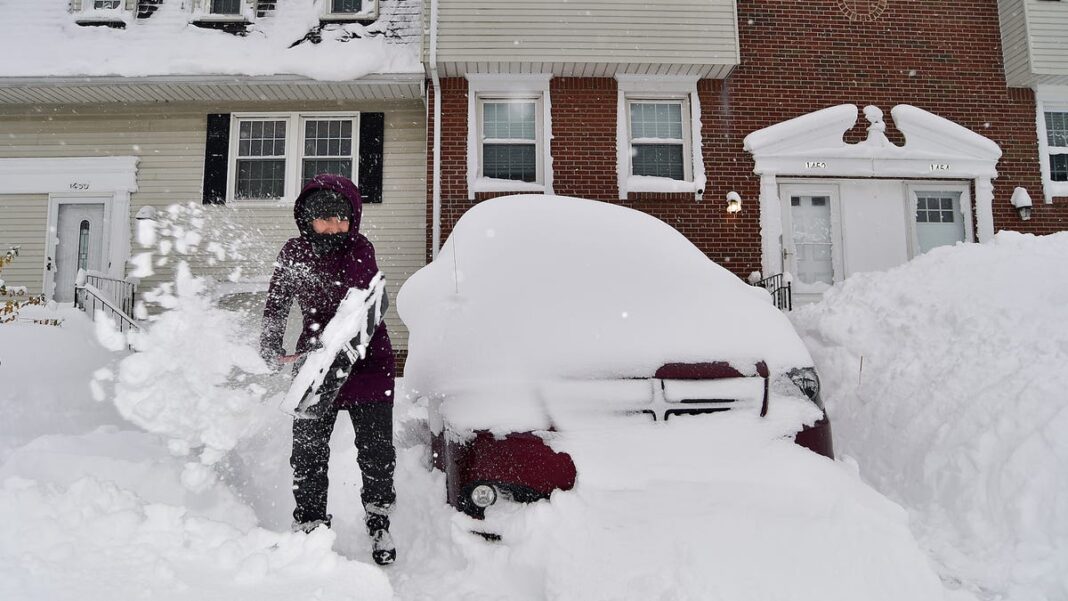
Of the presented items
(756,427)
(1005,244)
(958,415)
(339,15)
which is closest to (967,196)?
(1005,244)

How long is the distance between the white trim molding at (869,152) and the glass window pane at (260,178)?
7.18 metres

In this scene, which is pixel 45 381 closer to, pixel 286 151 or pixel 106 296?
pixel 106 296

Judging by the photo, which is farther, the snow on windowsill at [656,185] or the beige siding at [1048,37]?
the beige siding at [1048,37]

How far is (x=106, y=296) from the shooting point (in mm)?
9055

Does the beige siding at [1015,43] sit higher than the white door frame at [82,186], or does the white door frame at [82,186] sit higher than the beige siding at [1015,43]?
the beige siding at [1015,43]

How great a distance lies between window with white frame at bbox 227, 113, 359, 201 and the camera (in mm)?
9977

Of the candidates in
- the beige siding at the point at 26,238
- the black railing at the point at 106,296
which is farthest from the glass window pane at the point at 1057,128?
the beige siding at the point at 26,238

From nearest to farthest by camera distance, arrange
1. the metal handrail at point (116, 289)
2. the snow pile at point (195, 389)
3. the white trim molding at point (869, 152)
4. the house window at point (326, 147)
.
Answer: the snow pile at point (195, 389) → the metal handrail at point (116, 289) → the white trim molding at point (869, 152) → the house window at point (326, 147)

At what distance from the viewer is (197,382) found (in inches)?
177

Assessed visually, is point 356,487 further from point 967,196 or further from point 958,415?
point 967,196

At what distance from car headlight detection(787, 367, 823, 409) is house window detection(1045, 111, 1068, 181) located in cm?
997

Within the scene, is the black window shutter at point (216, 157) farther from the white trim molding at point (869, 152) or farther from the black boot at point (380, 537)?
the black boot at point (380, 537)

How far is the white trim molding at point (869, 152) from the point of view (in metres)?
9.52

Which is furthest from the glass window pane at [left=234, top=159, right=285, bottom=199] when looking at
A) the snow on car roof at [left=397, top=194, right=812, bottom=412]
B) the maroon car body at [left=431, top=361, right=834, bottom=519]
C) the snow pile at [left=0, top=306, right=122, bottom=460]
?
the maroon car body at [left=431, top=361, right=834, bottom=519]
